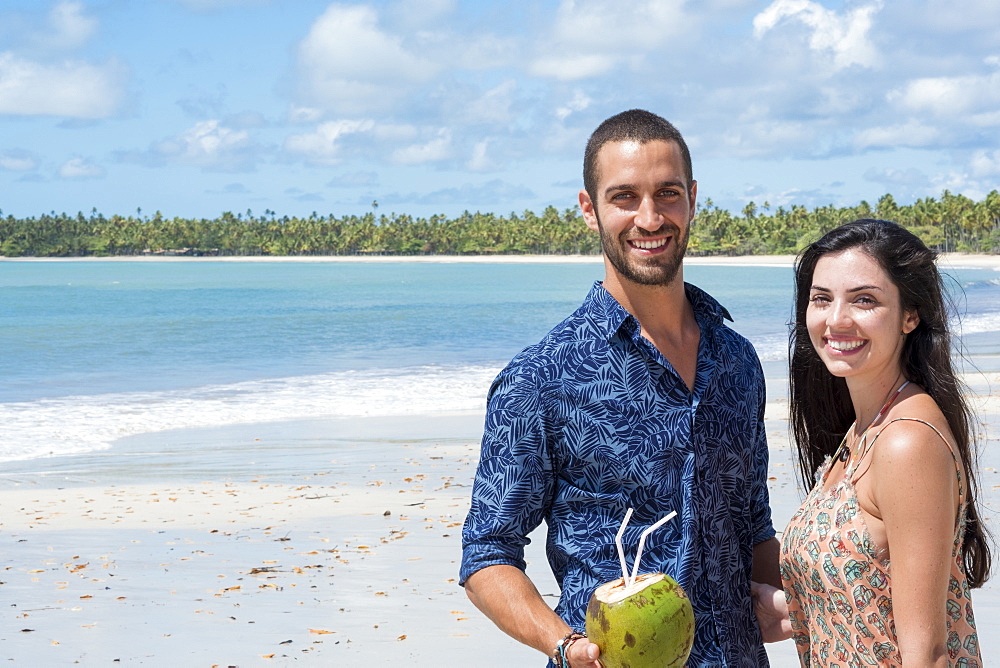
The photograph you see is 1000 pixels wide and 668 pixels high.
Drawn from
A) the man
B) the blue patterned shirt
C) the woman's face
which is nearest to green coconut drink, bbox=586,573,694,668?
the man

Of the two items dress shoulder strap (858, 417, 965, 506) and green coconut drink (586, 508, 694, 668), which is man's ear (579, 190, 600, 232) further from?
green coconut drink (586, 508, 694, 668)

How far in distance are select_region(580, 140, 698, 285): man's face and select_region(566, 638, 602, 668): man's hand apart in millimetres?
835

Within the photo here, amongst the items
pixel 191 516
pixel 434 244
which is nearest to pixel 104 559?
pixel 191 516

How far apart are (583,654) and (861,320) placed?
1.05m

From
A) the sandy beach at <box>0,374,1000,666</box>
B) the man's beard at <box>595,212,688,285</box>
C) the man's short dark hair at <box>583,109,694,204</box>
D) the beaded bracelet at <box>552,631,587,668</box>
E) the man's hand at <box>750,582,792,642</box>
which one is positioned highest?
the man's short dark hair at <box>583,109,694,204</box>

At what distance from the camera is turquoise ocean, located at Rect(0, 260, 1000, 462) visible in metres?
16.5

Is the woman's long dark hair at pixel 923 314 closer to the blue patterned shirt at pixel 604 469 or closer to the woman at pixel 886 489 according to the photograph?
the woman at pixel 886 489

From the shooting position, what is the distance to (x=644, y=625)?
1.86 metres

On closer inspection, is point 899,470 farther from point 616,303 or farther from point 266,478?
point 266,478

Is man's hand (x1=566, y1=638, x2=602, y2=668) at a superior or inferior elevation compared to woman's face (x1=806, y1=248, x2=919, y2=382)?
inferior

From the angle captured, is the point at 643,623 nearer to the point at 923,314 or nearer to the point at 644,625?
the point at 644,625

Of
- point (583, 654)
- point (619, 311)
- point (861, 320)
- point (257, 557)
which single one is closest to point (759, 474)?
point (861, 320)

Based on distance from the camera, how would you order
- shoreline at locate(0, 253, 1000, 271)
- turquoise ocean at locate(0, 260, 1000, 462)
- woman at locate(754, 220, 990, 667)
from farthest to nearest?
shoreline at locate(0, 253, 1000, 271)
turquoise ocean at locate(0, 260, 1000, 462)
woman at locate(754, 220, 990, 667)

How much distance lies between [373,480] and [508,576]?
8165mm
